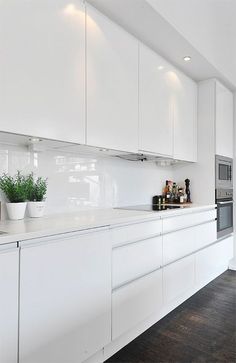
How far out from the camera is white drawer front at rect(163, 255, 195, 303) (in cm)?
212

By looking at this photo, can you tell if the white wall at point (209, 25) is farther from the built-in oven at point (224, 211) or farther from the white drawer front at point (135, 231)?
the white drawer front at point (135, 231)

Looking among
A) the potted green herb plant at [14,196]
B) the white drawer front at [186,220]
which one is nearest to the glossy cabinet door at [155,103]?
the white drawer front at [186,220]

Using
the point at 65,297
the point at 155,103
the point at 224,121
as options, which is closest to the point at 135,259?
the point at 65,297

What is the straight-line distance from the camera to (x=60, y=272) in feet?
4.28

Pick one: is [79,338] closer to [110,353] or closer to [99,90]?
[110,353]

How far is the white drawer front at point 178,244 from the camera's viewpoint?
6.95 ft

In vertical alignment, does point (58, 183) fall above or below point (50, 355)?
above

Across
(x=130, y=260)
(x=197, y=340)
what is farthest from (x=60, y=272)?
(x=197, y=340)

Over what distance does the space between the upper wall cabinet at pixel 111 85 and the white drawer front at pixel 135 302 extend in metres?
0.97

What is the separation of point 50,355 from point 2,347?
0.29 m

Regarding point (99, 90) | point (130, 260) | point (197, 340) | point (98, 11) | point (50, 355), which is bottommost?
point (197, 340)

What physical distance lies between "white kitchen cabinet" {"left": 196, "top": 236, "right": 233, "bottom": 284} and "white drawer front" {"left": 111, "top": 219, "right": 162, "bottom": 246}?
851mm

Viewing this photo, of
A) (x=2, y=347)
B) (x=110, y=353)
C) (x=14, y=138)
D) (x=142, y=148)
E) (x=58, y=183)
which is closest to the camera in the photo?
(x=2, y=347)

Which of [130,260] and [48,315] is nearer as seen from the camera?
[48,315]
